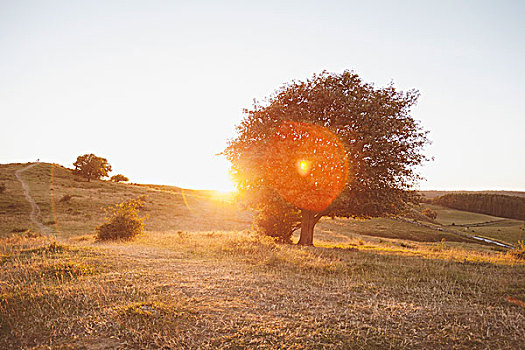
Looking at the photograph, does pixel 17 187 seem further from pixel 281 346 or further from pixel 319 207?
pixel 281 346

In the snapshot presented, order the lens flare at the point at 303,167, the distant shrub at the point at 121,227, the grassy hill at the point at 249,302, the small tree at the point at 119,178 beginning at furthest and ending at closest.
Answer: the small tree at the point at 119,178 < the distant shrub at the point at 121,227 < the lens flare at the point at 303,167 < the grassy hill at the point at 249,302

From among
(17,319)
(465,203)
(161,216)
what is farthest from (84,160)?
(465,203)

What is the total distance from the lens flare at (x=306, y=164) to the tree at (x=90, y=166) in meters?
89.4

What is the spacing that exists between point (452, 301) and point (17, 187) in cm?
7408

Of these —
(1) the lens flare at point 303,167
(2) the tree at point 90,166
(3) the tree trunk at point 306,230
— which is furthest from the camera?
(2) the tree at point 90,166

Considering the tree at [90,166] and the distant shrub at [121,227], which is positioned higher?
the tree at [90,166]

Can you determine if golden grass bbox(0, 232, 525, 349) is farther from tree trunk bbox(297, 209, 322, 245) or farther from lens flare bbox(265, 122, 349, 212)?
tree trunk bbox(297, 209, 322, 245)

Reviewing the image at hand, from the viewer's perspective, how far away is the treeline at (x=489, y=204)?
130 meters

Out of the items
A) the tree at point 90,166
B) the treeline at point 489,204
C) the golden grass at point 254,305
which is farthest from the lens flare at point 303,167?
the treeline at point 489,204

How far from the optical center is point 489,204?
5374 inches

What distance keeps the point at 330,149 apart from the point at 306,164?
1701 mm

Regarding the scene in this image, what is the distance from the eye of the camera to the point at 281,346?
6.04 meters

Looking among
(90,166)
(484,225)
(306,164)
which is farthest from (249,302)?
(484,225)

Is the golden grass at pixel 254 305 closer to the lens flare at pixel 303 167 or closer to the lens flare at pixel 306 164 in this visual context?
the lens flare at pixel 306 164
